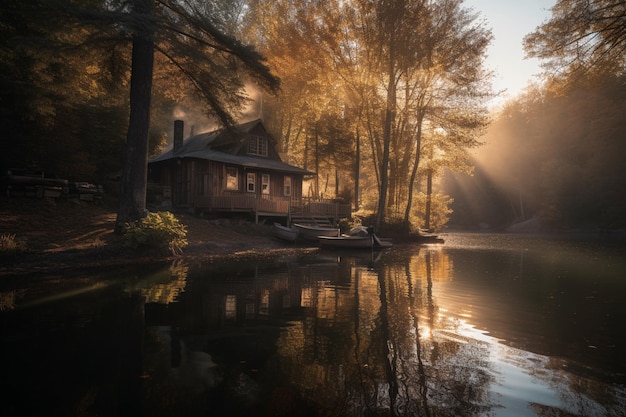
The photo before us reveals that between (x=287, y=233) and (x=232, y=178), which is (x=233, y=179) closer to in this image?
(x=232, y=178)

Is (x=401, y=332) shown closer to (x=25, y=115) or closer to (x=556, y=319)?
(x=556, y=319)

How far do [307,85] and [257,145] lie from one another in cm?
778

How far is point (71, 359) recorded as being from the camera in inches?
177

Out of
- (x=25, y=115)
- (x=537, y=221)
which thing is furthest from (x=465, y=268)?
(x=537, y=221)

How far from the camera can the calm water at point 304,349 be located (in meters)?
3.62

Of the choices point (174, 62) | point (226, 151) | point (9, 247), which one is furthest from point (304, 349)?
point (226, 151)

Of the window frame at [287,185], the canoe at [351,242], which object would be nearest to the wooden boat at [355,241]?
the canoe at [351,242]

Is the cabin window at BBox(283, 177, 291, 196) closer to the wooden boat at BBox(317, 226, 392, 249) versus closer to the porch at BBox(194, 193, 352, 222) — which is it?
the porch at BBox(194, 193, 352, 222)

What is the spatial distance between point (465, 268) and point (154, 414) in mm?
13543

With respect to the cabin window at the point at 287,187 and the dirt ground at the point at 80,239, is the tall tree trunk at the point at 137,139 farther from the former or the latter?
the cabin window at the point at 287,187

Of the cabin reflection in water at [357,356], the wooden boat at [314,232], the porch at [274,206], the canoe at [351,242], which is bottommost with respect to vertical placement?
the cabin reflection in water at [357,356]

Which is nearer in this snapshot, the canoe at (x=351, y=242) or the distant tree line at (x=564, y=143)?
the distant tree line at (x=564, y=143)

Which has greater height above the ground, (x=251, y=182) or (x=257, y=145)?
(x=257, y=145)

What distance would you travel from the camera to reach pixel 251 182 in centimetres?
2962
